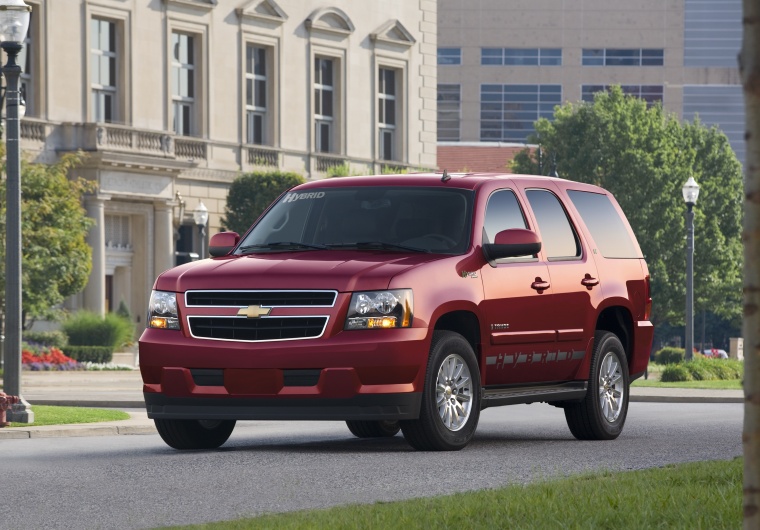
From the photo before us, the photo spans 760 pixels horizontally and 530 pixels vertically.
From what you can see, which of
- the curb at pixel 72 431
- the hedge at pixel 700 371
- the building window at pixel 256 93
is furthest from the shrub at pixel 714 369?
the building window at pixel 256 93

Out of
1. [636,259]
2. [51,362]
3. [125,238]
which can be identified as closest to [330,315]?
[636,259]

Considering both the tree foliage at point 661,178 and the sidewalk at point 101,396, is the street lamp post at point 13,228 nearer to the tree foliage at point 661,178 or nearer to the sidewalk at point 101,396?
the sidewalk at point 101,396

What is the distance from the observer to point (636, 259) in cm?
1545

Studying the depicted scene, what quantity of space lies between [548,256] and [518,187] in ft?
2.10

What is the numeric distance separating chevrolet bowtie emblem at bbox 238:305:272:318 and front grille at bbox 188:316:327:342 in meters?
0.03

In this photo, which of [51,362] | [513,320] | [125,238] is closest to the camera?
[513,320]

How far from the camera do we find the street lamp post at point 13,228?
1709cm

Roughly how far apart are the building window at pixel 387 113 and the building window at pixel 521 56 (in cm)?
6972

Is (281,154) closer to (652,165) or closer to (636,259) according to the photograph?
(652,165)

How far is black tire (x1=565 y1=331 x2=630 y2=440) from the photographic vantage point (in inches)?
564

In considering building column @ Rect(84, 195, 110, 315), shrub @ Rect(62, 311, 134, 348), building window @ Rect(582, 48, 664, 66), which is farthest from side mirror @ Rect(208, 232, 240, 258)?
building window @ Rect(582, 48, 664, 66)

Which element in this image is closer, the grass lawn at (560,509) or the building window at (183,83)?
the grass lawn at (560,509)

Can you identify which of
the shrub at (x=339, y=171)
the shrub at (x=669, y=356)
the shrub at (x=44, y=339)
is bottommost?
the shrub at (x=669, y=356)

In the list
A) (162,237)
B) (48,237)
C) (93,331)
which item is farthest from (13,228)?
(162,237)
